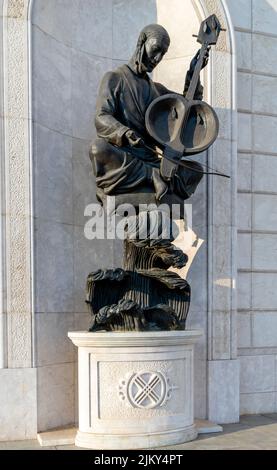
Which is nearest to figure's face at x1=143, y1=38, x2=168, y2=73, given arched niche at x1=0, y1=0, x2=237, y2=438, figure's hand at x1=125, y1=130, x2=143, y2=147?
figure's hand at x1=125, y1=130, x2=143, y2=147

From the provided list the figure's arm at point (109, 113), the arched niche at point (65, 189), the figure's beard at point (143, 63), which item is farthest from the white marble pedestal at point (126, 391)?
the figure's beard at point (143, 63)

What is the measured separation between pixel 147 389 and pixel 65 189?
240 cm

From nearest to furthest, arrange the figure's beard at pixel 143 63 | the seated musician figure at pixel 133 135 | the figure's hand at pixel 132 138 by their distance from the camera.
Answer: the figure's hand at pixel 132 138, the seated musician figure at pixel 133 135, the figure's beard at pixel 143 63

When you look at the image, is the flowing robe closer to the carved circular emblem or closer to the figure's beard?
the figure's beard

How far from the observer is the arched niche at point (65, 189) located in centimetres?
564

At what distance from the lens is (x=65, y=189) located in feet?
20.5

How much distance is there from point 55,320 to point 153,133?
2210mm

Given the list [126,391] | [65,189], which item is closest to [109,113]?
[65,189]

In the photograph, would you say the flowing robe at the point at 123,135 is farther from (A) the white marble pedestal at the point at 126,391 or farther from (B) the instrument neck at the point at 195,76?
(A) the white marble pedestal at the point at 126,391

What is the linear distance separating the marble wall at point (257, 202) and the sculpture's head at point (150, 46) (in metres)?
1.62

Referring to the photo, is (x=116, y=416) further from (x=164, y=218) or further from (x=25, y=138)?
(x=25, y=138)

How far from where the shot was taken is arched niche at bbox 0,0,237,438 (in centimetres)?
564

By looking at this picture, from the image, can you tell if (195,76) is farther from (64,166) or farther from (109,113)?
(64,166)

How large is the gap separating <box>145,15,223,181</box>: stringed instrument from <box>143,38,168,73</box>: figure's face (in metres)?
0.40
